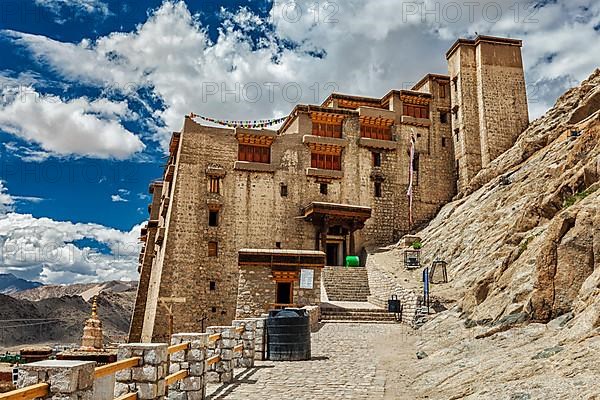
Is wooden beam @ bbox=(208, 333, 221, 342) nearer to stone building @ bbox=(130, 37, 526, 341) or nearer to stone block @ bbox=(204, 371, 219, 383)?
stone block @ bbox=(204, 371, 219, 383)

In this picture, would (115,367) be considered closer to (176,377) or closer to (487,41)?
(176,377)

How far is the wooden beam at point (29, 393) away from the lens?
11.4 ft

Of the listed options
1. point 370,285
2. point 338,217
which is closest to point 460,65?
point 338,217

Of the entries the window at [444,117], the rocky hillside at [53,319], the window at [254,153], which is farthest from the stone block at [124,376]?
the rocky hillside at [53,319]

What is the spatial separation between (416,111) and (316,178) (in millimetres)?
9227

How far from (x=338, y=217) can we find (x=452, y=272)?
393 inches

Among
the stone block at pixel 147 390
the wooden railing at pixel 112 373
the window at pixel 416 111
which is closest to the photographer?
the wooden railing at pixel 112 373

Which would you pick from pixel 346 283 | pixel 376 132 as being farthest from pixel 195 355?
pixel 376 132

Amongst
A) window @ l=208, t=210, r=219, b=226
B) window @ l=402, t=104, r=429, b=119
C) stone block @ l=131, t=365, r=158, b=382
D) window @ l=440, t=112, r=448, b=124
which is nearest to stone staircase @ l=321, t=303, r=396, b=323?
window @ l=208, t=210, r=219, b=226

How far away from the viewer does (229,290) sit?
30.7 m

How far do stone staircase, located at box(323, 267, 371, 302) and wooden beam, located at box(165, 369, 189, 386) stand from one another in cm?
1958

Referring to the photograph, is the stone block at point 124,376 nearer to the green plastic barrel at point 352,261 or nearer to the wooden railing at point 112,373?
the wooden railing at point 112,373

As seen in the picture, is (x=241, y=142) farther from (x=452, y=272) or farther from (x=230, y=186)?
(x=452, y=272)

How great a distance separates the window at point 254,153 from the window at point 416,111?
10493 mm
